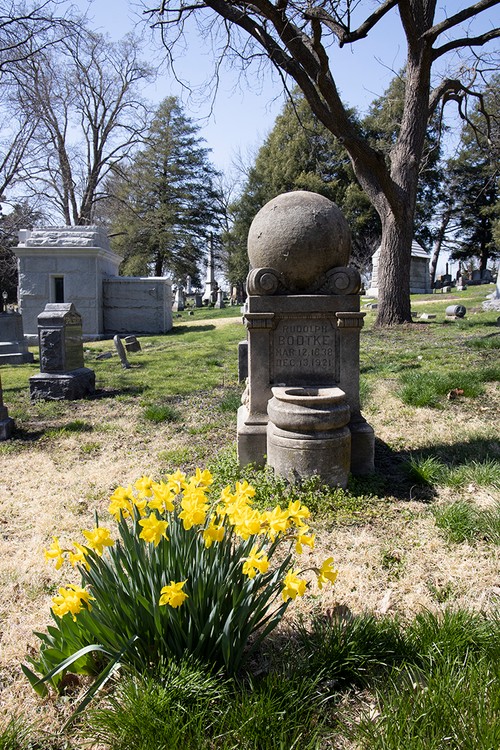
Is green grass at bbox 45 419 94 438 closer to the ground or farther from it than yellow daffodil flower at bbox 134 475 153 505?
closer to the ground

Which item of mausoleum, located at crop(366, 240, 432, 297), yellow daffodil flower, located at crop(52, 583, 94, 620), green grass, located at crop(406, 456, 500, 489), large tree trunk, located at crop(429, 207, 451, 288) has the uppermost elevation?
large tree trunk, located at crop(429, 207, 451, 288)

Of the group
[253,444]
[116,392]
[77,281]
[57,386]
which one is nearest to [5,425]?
[57,386]

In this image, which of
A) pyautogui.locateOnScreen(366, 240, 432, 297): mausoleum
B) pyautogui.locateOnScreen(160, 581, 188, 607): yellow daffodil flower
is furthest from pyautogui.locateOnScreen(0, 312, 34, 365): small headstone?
pyautogui.locateOnScreen(366, 240, 432, 297): mausoleum

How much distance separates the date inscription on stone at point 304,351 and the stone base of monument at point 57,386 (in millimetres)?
4768

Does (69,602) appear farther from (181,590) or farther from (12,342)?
(12,342)

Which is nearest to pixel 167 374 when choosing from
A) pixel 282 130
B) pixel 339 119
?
pixel 339 119

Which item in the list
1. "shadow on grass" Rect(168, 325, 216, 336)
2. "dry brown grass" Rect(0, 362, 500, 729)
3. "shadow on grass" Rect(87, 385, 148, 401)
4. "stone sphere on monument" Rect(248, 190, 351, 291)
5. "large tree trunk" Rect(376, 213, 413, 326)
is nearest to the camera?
"dry brown grass" Rect(0, 362, 500, 729)

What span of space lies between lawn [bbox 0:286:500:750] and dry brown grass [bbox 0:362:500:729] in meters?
0.01

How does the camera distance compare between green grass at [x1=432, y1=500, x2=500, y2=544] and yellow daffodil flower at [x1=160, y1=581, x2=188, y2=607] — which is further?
green grass at [x1=432, y1=500, x2=500, y2=544]

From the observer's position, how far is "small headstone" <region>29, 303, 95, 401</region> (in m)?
8.27

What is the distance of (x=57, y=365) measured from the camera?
8.38m

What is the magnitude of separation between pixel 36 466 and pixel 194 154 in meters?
35.2

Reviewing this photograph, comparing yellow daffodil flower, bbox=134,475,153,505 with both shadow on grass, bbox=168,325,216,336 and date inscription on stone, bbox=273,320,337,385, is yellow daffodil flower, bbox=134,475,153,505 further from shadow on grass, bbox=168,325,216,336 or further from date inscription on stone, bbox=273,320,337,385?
shadow on grass, bbox=168,325,216,336

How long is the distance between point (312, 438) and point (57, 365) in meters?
5.82
